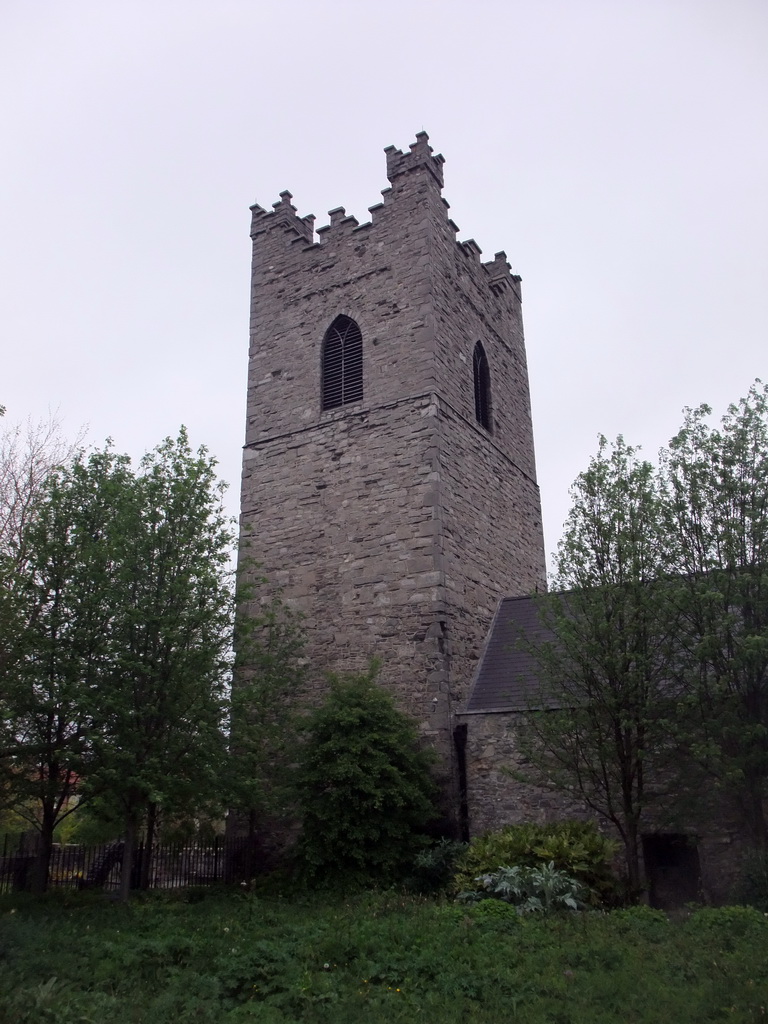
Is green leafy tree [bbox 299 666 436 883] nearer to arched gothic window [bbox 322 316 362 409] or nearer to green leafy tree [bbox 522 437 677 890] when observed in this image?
green leafy tree [bbox 522 437 677 890]

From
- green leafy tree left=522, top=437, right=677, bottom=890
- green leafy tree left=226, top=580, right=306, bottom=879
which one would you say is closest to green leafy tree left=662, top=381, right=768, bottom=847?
green leafy tree left=522, top=437, right=677, bottom=890

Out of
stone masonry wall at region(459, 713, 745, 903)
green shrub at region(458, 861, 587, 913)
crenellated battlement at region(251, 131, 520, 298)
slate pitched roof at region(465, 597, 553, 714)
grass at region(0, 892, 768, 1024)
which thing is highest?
crenellated battlement at region(251, 131, 520, 298)

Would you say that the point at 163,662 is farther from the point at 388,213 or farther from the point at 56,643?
the point at 388,213

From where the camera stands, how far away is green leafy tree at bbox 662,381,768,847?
10.3 metres

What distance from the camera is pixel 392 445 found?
15.8 m

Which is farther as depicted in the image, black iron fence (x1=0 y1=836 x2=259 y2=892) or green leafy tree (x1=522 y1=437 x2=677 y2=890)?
black iron fence (x1=0 y1=836 x2=259 y2=892)

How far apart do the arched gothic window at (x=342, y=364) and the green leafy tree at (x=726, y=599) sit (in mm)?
7213

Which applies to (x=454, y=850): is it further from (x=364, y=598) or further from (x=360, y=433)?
(x=360, y=433)

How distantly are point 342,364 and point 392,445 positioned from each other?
2667 millimetres

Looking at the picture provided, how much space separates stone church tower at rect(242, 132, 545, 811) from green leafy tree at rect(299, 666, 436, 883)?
1188 mm

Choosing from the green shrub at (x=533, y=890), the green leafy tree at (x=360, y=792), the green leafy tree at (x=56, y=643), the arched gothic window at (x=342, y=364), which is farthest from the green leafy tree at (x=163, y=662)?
the arched gothic window at (x=342, y=364)

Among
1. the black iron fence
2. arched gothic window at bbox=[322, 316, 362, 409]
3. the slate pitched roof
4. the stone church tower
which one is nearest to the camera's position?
the slate pitched roof

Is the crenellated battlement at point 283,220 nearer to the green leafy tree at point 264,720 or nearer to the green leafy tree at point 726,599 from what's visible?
the green leafy tree at point 264,720

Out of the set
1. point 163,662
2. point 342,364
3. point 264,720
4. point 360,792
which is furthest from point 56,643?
point 342,364
